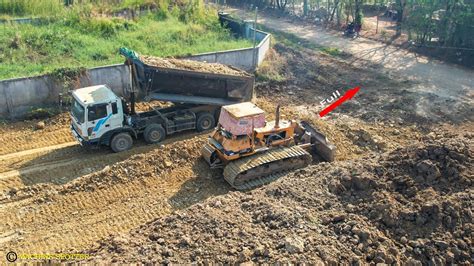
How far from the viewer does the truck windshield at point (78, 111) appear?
12867 mm

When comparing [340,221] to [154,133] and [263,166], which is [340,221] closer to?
[263,166]

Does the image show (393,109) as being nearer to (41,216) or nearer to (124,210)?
(124,210)

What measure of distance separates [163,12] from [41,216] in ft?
54.9

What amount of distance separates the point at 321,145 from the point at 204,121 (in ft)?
13.3

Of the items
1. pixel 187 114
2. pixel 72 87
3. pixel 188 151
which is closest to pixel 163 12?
pixel 72 87

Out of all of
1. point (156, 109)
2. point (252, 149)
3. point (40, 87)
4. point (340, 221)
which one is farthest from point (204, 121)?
point (340, 221)

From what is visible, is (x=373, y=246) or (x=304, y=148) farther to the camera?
(x=304, y=148)

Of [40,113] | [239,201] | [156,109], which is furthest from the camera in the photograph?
[40,113]

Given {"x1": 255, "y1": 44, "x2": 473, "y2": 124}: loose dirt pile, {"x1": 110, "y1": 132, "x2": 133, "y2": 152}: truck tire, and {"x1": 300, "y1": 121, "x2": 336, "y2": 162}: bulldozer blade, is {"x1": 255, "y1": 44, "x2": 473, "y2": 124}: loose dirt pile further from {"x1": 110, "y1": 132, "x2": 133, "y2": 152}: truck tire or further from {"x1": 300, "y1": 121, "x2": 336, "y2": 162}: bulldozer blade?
{"x1": 110, "y1": 132, "x2": 133, "y2": 152}: truck tire

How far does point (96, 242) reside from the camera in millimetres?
9742

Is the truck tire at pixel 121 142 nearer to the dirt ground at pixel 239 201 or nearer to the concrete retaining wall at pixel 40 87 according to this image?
the dirt ground at pixel 239 201

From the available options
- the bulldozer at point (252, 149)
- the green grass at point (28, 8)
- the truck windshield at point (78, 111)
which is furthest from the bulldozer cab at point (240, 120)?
the green grass at point (28, 8)

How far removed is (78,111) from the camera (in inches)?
512

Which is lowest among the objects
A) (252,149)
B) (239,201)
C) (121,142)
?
(121,142)
